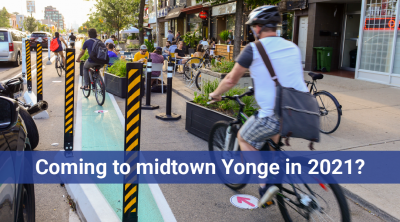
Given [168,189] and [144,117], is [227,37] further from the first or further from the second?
[168,189]

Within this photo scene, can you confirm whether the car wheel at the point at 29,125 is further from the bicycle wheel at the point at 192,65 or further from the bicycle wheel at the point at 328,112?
the bicycle wheel at the point at 192,65

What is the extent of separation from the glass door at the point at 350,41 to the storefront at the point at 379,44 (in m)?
3.01

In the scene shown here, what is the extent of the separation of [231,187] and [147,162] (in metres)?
1.42

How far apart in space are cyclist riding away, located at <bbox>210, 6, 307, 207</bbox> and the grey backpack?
107 millimetres

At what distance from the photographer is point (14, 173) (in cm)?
240

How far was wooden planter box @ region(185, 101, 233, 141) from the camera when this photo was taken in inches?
239

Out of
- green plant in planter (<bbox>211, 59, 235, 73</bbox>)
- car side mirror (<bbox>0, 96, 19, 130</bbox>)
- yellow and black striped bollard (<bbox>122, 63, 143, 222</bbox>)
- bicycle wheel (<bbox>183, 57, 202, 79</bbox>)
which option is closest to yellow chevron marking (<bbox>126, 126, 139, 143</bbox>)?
yellow and black striped bollard (<bbox>122, 63, 143, 222</bbox>)

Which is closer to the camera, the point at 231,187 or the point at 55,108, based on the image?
the point at 231,187

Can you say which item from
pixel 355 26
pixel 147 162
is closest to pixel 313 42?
pixel 355 26

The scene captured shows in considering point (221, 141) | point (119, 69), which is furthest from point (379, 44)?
point (221, 141)

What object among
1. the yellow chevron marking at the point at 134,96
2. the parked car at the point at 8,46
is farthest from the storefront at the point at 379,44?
the parked car at the point at 8,46

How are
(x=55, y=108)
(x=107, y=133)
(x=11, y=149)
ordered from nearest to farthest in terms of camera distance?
1. (x=11, y=149)
2. (x=107, y=133)
3. (x=55, y=108)

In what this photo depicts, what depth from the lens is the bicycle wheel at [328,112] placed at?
6213mm

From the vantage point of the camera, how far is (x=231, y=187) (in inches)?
170
